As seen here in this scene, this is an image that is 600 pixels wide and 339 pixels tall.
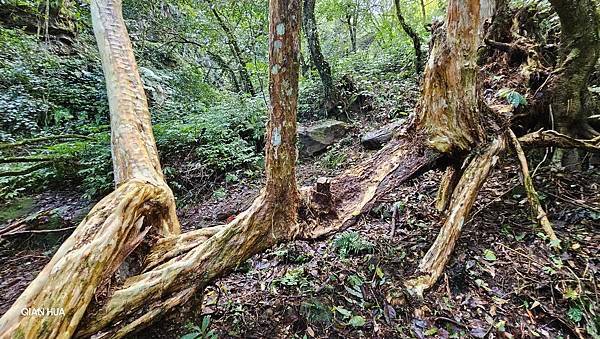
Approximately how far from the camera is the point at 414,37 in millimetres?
8422

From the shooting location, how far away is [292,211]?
290 centimetres

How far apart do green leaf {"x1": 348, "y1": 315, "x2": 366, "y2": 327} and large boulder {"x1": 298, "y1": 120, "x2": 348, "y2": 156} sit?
186 inches

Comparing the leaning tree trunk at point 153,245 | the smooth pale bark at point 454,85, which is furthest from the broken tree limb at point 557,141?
the leaning tree trunk at point 153,245

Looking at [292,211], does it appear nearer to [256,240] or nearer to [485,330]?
[256,240]

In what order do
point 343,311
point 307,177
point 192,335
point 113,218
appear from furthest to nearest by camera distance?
point 307,177
point 343,311
point 192,335
point 113,218

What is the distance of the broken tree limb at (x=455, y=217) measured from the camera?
2.97 metres

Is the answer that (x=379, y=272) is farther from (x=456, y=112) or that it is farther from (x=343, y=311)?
(x=456, y=112)

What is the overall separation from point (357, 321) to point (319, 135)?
5.04m

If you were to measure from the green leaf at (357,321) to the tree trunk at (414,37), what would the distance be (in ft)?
24.8

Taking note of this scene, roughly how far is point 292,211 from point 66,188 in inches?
227

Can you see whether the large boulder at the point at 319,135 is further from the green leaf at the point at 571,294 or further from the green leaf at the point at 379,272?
the green leaf at the point at 571,294

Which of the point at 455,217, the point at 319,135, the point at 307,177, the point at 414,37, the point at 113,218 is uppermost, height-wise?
the point at 414,37

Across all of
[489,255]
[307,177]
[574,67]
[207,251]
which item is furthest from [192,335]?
[574,67]

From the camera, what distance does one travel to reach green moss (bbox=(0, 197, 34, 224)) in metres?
5.33
